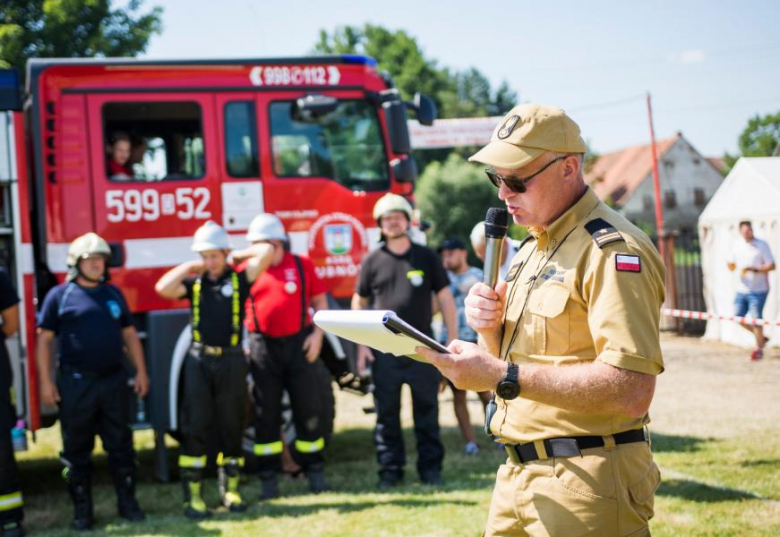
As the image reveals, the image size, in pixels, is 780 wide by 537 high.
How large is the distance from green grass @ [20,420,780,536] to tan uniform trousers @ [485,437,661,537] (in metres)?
2.76

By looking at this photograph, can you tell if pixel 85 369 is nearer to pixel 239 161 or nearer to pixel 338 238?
pixel 239 161

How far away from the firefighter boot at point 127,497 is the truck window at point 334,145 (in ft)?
8.39

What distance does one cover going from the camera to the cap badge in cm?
239

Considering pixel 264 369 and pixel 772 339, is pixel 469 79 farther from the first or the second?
pixel 264 369

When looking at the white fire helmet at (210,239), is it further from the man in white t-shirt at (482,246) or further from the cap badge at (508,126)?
the cap badge at (508,126)

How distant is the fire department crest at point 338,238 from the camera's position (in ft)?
23.2

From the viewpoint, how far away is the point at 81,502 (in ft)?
18.9

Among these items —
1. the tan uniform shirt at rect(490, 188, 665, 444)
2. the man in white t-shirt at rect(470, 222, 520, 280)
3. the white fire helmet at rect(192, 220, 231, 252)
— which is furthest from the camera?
the man in white t-shirt at rect(470, 222, 520, 280)

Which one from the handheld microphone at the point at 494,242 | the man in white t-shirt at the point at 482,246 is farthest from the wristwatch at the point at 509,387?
the man in white t-shirt at the point at 482,246

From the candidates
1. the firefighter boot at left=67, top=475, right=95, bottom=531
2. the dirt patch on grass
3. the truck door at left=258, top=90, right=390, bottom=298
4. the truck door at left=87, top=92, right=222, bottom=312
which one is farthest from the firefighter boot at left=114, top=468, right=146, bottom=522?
the dirt patch on grass

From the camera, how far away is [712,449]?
6.97 meters

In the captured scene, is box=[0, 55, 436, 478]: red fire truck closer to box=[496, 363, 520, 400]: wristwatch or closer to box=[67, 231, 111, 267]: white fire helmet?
box=[67, 231, 111, 267]: white fire helmet

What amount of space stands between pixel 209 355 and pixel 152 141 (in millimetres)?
1884

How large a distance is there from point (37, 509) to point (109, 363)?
5.08 ft
